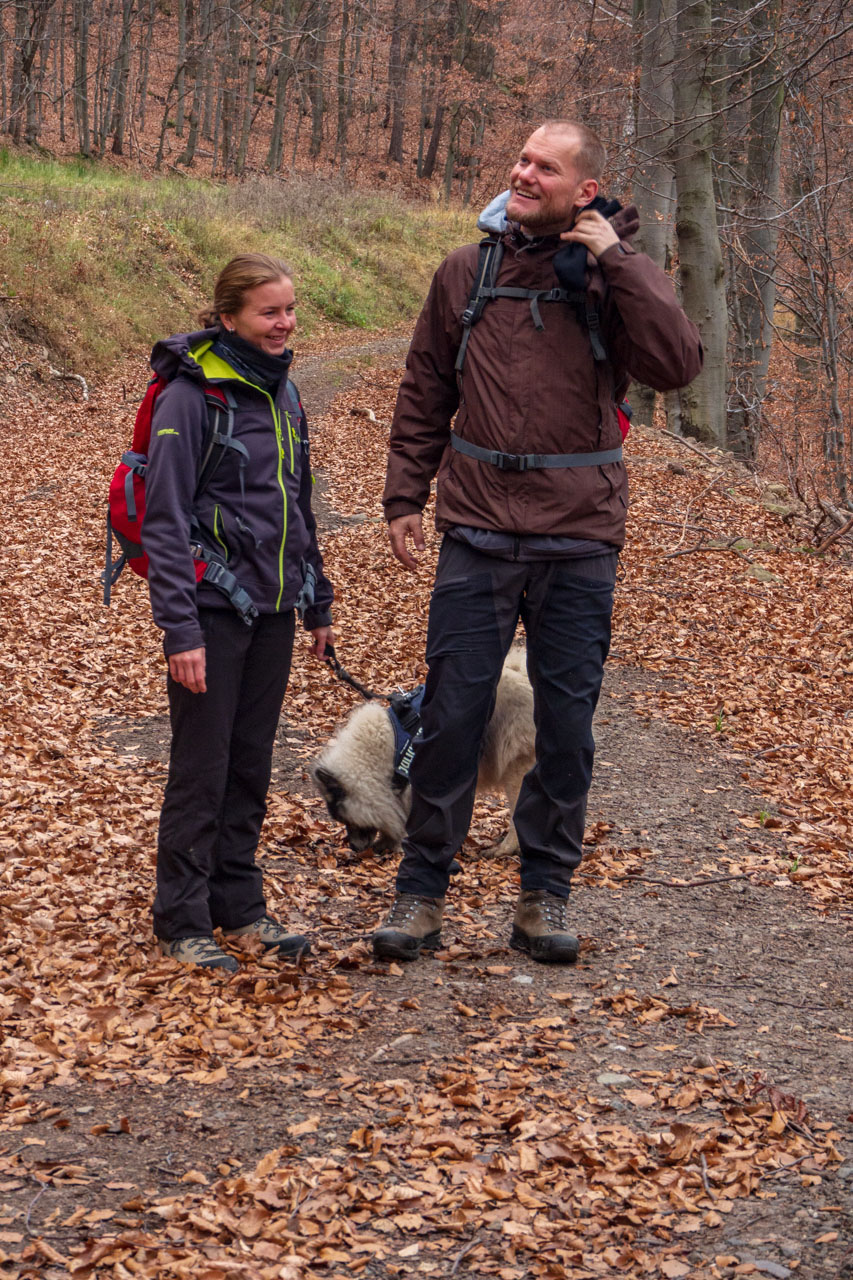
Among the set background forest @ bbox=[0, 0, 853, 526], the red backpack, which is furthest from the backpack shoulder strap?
background forest @ bbox=[0, 0, 853, 526]

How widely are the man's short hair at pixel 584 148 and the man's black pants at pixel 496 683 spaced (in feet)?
4.06

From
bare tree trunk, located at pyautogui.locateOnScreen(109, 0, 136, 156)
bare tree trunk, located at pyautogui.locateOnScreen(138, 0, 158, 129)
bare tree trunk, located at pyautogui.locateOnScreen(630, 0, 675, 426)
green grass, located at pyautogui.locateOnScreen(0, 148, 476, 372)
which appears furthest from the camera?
bare tree trunk, located at pyautogui.locateOnScreen(138, 0, 158, 129)

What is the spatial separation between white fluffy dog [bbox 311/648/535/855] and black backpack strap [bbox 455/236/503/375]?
1799mm

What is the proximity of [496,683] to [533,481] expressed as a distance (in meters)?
0.70

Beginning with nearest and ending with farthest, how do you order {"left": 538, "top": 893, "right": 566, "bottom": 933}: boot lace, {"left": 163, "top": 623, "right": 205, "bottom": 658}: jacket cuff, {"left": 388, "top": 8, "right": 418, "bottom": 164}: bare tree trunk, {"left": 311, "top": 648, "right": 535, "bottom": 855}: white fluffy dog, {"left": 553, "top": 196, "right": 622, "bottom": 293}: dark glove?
{"left": 163, "top": 623, "right": 205, "bottom": 658}: jacket cuff, {"left": 553, "top": 196, "right": 622, "bottom": 293}: dark glove, {"left": 538, "top": 893, "right": 566, "bottom": 933}: boot lace, {"left": 311, "top": 648, "right": 535, "bottom": 855}: white fluffy dog, {"left": 388, "top": 8, "right": 418, "bottom": 164}: bare tree trunk

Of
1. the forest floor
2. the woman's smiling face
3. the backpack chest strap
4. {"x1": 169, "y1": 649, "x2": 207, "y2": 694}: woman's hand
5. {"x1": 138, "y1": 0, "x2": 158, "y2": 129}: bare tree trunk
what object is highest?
{"x1": 138, "y1": 0, "x2": 158, "y2": 129}: bare tree trunk

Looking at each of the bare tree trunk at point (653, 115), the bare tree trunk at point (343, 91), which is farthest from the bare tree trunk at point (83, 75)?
the bare tree trunk at point (653, 115)

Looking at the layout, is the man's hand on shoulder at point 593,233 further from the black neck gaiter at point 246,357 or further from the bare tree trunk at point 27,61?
the bare tree trunk at point 27,61

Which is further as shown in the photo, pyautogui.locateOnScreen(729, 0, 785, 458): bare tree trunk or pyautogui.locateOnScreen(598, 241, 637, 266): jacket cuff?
pyautogui.locateOnScreen(729, 0, 785, 458): bare tree trunk

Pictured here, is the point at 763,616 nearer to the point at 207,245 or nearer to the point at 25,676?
the point at 25,676

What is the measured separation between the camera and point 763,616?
914cm

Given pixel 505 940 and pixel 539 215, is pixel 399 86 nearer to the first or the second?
pixel 539 215

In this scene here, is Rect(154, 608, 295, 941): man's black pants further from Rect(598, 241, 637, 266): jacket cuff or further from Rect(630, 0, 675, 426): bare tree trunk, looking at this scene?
Rect(630, 0, 675, 426): bare tree trunk

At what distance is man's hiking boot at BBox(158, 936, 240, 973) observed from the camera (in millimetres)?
4090
